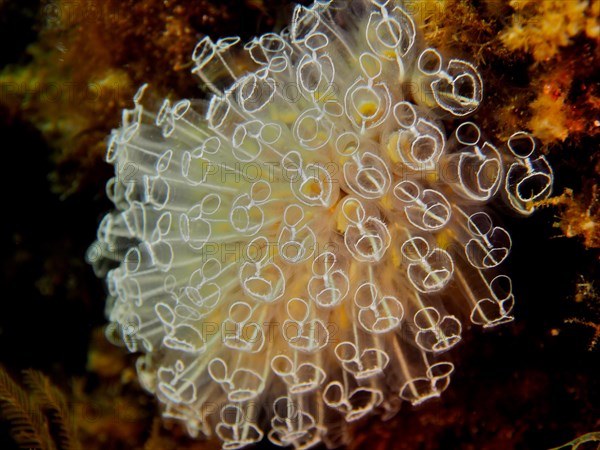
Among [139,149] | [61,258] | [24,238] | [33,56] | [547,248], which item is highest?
[33,56]

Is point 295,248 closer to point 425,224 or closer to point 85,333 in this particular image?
point 425,224

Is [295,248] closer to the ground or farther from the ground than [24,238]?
closer to the ground

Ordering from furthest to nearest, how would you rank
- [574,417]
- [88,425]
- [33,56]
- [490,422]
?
[88,425]
[33,56]
[490,422]
[574,417]

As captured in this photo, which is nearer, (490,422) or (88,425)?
(490,422)

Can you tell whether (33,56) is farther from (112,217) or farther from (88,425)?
(88,425)

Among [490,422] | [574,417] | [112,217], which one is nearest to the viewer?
[574,417]

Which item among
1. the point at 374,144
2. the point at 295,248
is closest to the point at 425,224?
the point at 374,144

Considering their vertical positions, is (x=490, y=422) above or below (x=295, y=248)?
below

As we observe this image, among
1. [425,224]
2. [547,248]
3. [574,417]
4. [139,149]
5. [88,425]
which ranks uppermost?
Answer: [139,149]

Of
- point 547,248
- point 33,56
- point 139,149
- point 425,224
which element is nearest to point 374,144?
point 425,224
